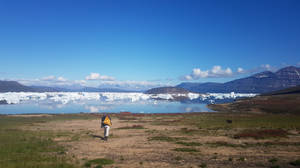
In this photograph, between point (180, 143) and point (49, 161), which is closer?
point (49, 161)

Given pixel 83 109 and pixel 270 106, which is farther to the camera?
pixel 83 109

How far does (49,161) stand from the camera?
421 inches

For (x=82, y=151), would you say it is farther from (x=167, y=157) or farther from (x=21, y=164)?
(x=167, y=157)

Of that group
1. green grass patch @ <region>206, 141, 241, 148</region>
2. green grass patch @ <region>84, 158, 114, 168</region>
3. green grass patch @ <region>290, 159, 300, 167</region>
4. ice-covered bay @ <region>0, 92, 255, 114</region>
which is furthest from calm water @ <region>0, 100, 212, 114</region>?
green grass patch @ <region>290, 159, 300, 167</region>

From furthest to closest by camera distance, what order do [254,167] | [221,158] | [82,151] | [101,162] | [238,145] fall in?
[238,145]
[82,151]
[221,158]
[101,162]
[254,167]

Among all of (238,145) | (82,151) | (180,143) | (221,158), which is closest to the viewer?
(221,158)

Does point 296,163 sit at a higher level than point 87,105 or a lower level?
lower

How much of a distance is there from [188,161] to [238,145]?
528cm

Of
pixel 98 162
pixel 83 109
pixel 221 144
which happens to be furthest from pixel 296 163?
pixel 83 109

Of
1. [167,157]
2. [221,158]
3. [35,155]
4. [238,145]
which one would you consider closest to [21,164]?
[35,155]

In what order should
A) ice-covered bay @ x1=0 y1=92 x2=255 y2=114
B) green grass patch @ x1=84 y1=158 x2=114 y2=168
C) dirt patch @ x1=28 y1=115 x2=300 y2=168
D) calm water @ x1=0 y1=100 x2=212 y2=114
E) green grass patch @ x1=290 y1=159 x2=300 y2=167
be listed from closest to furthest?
green grass patch @ x1=290 y1=159 x2=300 y2=167 → green grass patch @ x1=84 y1=158 x2=114 y2=168 → dirt patch @ x1=28 y1=115 x2=300 y2=168 → calm water @ x1=0 y1=100 x2=212 y2=114 → ice-covered bay @ x1=0 y1=92 x2=255 y2=114

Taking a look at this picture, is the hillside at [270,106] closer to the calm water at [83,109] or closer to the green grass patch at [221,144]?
the calm water at [83,109]

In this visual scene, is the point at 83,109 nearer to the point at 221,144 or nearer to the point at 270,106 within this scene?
the point at 270,106

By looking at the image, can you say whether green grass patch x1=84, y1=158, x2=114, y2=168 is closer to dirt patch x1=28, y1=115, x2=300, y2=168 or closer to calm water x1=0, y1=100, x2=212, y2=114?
dirt patch x1=28, y1=115, x2=300, y2=168
